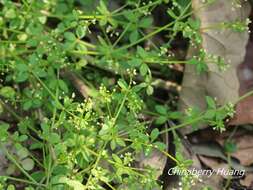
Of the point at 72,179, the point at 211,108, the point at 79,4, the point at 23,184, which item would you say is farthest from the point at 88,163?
the point at 79,4

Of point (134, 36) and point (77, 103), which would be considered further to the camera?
point (134, 36)

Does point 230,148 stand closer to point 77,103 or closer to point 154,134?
point 154,134

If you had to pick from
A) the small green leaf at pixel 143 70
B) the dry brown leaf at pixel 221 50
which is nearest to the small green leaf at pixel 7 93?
the small green leaf at pixel 143 70

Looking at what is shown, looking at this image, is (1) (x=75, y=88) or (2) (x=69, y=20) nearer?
(2) (x=69, y=20)

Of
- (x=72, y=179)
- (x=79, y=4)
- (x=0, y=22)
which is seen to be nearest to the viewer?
(x=72, y=179)

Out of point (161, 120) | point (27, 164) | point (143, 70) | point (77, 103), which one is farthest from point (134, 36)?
point (27, 164)

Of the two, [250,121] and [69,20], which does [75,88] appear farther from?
[250,121]

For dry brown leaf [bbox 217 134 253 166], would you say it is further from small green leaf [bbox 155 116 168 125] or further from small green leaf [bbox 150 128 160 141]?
small green leaf [bbox 150 128 160 141]

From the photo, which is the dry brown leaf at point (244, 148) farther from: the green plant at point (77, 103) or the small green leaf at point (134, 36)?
the small green leaf at point (134, 36)

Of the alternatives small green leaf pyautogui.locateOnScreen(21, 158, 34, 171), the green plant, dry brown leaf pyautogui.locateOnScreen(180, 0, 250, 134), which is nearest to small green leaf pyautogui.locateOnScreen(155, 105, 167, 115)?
the green plant
